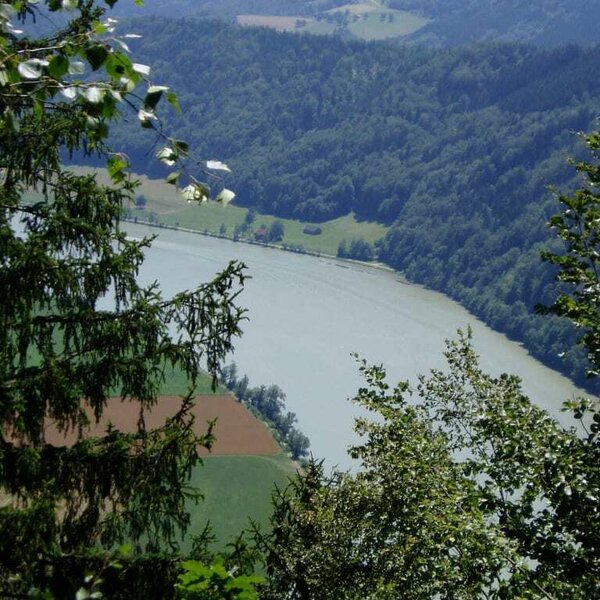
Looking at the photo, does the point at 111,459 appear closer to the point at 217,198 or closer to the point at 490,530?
the point at 490,530

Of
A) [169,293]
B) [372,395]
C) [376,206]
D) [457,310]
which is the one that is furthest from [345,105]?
[372,395]

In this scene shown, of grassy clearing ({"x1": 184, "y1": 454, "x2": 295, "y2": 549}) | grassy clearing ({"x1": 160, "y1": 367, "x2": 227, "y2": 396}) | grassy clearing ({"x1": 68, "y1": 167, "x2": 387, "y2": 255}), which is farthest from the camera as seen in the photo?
grassy clearing ({"x1": 68, "y1": 167, "x2": 387, "y2": 255})

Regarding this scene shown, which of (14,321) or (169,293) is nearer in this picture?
(14,321)

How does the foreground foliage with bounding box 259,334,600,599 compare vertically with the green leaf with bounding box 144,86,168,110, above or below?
below

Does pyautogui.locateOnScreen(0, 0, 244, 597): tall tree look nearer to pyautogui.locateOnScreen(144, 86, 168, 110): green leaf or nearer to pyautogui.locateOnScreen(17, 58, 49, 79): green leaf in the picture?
pyautogui.locateOnScreen(144, 86, 168, 110): green leaf

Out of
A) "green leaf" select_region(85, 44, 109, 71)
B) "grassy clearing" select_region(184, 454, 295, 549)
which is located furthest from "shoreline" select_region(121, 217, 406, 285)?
"green leaf" select_region(85, 44, 109, 71)

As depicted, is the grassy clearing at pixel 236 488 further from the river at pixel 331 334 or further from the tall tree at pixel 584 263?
the tall tree at pixel 584 263
